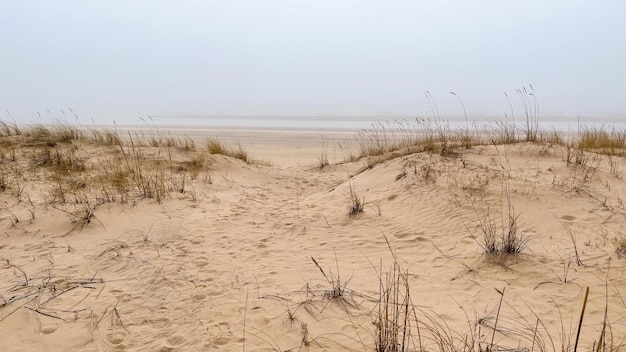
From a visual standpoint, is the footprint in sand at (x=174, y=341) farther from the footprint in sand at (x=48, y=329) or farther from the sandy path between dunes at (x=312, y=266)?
the footprint in sand at (x=48, y=329)

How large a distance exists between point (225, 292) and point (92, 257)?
1814 mm

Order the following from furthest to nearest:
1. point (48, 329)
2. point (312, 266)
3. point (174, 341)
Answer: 1. point (312, 266)
2. point (48, 329)
3. point (174, 341)

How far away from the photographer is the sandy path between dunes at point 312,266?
115 inches

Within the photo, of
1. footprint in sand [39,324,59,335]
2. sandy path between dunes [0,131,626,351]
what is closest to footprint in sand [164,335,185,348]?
sandy path between dunes [0,131,626,351]

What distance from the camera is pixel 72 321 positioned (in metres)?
3.08

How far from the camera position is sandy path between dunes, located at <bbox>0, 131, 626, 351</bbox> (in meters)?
2.93

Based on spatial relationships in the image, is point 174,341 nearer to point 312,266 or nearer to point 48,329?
point 48,329

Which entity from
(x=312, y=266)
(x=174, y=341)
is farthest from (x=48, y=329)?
(x=312, y=266)

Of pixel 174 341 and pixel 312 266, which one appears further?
pixel 312 266

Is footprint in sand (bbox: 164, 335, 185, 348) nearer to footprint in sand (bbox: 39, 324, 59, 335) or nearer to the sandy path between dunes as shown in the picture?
the sandy path between dunes

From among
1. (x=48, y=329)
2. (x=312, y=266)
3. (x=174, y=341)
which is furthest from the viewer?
(x=312, y=266)

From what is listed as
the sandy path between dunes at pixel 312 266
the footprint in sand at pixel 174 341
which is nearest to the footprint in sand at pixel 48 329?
the sandy path between dunes at pixel 312 266

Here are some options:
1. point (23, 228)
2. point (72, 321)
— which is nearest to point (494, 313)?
point (72, 321)

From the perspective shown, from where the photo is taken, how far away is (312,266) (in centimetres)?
423
